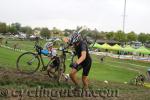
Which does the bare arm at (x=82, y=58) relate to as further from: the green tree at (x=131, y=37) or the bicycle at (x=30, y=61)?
the green tree at (x=131, y=37)

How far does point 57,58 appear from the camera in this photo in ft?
41.8

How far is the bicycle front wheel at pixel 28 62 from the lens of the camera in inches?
508

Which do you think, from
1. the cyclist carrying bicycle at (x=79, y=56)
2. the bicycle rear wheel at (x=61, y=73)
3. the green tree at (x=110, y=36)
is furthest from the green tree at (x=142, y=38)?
the cyclist carrying bicycle at (x=79, y=56)

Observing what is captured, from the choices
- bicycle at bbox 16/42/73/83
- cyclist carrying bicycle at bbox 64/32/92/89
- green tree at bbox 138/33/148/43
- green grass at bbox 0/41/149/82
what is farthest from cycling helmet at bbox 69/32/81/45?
green tree at bbox 138/33/148/43

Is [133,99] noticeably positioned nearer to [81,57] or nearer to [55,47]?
[81,57]

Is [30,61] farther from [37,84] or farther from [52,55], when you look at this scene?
[37,84]

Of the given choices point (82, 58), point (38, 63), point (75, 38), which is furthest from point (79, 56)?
point (38, 63)

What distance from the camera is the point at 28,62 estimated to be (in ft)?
41.7

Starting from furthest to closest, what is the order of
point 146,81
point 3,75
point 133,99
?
point 146,81 < point 3,75 < point 133,99

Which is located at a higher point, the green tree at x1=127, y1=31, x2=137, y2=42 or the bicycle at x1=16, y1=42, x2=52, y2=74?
the bicycle at x1=16, y1=42, x2=52, y2=74

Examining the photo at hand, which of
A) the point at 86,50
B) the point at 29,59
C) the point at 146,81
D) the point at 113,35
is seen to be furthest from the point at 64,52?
the point at 113,35

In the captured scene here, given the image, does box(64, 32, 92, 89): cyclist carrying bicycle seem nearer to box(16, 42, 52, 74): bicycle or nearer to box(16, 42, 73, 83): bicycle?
box(16, 42, 73, 83): bicycle

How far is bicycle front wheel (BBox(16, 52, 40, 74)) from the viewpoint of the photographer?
12914 millimetres

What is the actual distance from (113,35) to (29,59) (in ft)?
497
